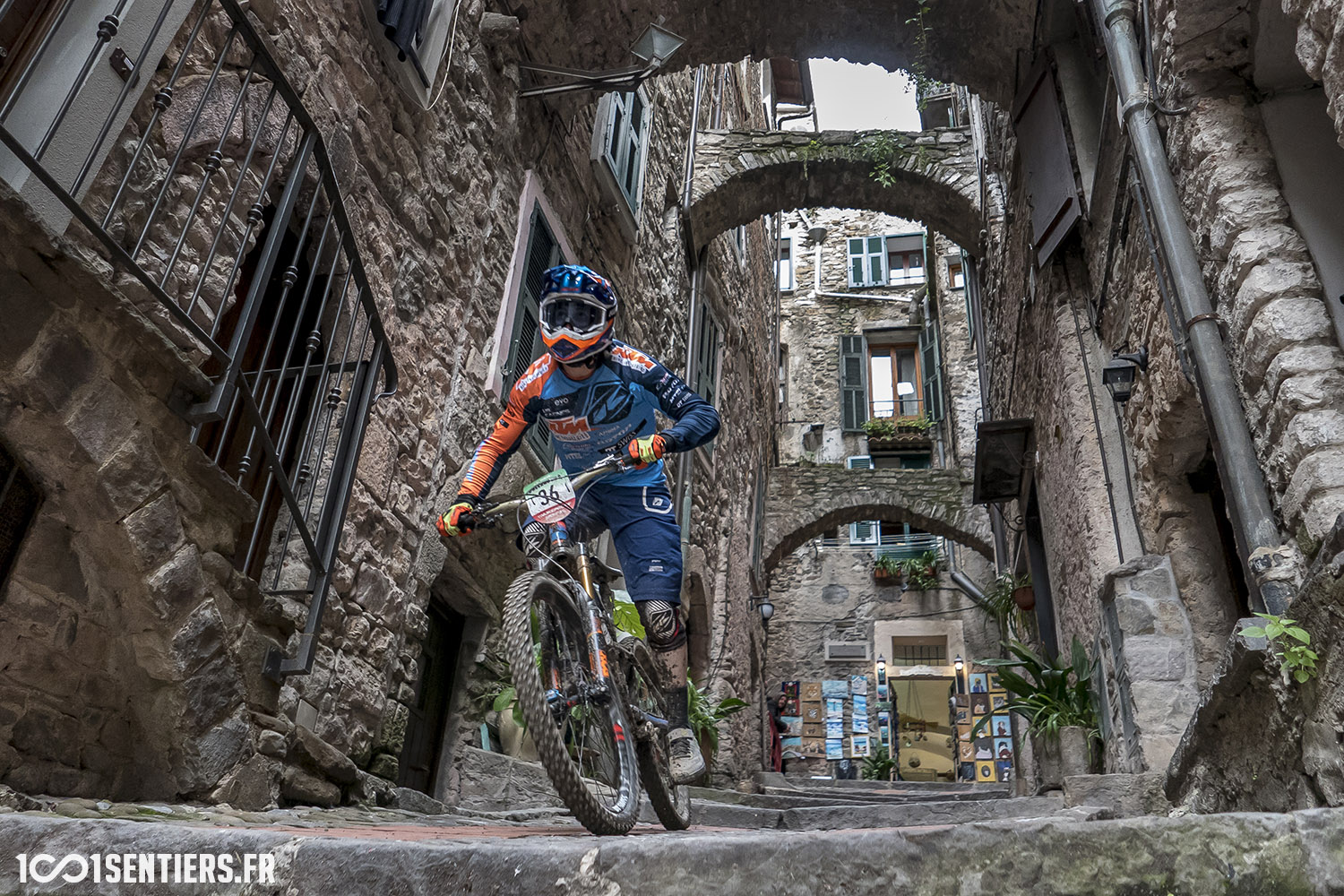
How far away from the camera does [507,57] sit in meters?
6.08

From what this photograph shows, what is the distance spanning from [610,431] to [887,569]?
594 inches

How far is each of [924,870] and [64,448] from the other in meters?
1.95

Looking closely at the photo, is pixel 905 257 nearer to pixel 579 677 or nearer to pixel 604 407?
pixel 604 407

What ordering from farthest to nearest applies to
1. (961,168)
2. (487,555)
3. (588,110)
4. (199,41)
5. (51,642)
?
(961,168) < (588,110) < (487,555) < (199,41) < (51,642)

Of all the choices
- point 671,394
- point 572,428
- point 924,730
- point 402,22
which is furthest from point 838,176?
point 924,730

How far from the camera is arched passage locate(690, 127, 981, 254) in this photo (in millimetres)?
10414

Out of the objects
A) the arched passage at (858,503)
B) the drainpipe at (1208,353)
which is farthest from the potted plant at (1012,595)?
the drainpipe at (1208,353)

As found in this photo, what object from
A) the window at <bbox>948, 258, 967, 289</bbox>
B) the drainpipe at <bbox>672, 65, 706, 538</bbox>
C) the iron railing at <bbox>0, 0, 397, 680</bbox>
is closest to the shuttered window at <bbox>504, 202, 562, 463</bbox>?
the iron railing at <bbox>0, 0, 397, 680</bbox>

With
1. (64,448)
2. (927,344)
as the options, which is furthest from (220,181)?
(927,344)

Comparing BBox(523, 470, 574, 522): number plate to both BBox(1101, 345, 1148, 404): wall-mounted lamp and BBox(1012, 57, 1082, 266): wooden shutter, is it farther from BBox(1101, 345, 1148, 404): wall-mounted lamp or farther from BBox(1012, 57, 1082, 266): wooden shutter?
BBox(1012, 57, 1082, 266): wooden shutter

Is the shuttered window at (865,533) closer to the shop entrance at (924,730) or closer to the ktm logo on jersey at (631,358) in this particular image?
the shop entrance at (924,730)

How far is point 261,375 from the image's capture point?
2980 mm

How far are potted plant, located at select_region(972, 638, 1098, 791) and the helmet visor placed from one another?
12.2 feet

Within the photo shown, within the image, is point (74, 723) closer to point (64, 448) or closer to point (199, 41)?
point (64, 448)
